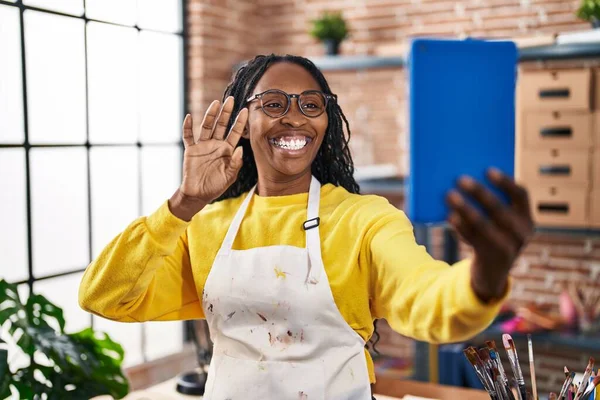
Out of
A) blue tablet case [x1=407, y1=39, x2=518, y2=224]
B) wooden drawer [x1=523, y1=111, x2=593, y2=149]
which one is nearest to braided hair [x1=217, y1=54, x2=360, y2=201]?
blue tablet case [x1=407, y1=39, x2=518, y2=224]

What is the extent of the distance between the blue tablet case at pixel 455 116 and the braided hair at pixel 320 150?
16.6 inches

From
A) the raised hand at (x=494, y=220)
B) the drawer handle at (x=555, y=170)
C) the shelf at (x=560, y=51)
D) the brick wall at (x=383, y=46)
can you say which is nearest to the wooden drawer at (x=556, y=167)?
the drawer handle at (x=555, y=170)

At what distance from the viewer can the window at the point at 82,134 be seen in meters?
2.94

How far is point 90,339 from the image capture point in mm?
1382

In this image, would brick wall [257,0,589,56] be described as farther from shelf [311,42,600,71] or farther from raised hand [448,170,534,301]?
raised hand [448,170,534,301]

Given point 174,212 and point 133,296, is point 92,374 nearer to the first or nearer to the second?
point 133,296

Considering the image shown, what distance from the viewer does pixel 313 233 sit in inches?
54.9

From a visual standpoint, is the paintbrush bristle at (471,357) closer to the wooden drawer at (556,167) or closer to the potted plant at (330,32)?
the wooden drawer at (556,167)

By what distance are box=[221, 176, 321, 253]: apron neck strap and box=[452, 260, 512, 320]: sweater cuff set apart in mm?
418

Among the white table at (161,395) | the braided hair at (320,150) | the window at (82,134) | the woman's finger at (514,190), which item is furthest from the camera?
the window at (82,134)

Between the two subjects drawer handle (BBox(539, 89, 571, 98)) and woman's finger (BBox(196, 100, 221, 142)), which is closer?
woman's finger (BBox(196, 100, 221, 142))

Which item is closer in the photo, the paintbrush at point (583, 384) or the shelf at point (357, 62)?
the paintbrush at point (583, 384)

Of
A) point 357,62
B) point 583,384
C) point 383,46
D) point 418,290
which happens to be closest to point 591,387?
point 583,384

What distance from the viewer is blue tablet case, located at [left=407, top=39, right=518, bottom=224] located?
1.08 metres
